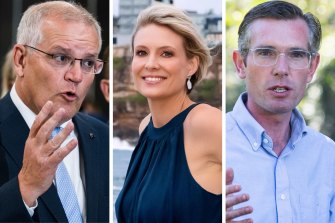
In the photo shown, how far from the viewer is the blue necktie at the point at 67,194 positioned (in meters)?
3.85

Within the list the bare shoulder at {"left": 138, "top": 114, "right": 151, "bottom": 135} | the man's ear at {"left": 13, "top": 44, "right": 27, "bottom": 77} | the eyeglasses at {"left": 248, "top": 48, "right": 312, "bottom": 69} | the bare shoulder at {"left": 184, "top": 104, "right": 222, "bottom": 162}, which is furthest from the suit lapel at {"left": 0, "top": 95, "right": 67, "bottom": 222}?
the eyeglasses at {"left": 248, "top": 48, "right": 312, "bottom": 69}

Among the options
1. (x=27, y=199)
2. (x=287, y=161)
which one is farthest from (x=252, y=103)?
(x=27, y=199)

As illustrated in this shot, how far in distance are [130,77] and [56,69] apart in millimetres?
424

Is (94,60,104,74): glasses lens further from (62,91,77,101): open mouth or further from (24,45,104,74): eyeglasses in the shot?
(62,91,77,101): open mouth

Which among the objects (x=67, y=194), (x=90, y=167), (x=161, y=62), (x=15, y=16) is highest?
(x=15, y=16)

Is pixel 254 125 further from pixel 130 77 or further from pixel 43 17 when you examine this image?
pixel 43 17

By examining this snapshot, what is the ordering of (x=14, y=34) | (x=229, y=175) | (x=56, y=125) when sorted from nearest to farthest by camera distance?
(x=56, y=125)
(x=229, y=175)
(x=14, y=34)

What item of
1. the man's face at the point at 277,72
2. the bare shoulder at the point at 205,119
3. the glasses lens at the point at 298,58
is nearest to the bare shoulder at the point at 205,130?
the bare shoulder at the point at 205,119

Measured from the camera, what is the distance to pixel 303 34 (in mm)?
3756

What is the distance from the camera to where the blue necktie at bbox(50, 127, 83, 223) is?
3854 millimetres

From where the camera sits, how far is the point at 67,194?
3873 mm

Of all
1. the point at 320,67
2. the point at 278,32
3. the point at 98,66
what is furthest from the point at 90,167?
the point at 320,67

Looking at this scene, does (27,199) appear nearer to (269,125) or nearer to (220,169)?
(220,169)

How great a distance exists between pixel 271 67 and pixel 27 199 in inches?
59.9
